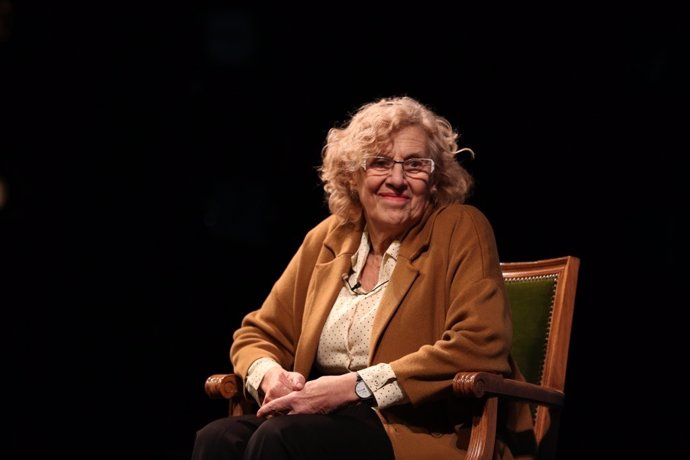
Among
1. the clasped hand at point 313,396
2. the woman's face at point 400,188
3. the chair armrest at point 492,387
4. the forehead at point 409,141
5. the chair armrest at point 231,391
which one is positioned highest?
the forehead at point 409,141

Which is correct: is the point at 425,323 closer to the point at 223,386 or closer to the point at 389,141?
the point at 389,141

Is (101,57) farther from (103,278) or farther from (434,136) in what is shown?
(434,136)

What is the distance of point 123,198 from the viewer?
4461 millimetres

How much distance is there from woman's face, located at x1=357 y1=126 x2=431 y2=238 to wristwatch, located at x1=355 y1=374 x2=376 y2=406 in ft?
1.74

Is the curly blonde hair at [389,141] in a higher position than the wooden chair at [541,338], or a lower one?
higher

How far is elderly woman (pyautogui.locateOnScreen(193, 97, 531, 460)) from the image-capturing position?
97.3 inches

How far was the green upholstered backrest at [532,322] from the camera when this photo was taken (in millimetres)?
2965

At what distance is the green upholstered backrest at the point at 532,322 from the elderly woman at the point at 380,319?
0.26 metres

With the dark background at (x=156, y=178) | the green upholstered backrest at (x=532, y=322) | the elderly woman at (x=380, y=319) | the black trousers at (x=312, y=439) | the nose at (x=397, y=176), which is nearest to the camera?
the black trousers at (x=312, y=439)

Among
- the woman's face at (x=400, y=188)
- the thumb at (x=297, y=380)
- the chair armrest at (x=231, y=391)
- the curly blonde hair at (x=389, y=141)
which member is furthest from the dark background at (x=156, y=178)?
the thumb at (x=297, y=380)

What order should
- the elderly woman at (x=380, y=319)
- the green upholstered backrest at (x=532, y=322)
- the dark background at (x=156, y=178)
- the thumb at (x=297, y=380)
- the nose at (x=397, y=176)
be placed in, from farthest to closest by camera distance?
the dark background at (x=156, y=178)
the green upholstered backrest at (x=532, y=322)
the nose at (x=397, y=176)
the thumb at (x=297, y=380)
the elderly woman at (x=380, y=319)

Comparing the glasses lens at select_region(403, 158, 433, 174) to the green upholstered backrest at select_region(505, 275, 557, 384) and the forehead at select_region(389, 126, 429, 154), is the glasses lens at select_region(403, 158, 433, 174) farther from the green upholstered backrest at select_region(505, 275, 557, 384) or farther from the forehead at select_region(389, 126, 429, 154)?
the green upholstered backrest at select_region(505, 275, 557, 384)

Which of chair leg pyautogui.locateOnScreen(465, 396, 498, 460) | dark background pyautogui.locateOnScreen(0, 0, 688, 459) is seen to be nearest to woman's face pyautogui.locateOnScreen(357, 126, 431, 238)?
chair leg pyautogui.locateOnScreen(465, 396, 498, 460)

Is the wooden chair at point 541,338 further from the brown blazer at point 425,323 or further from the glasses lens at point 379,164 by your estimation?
the glasses lens at point 379,164
